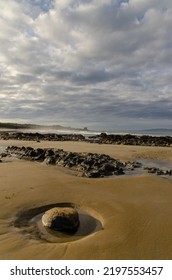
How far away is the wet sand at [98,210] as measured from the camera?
5.02 meters

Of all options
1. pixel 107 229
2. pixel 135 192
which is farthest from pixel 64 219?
pixel 135 192

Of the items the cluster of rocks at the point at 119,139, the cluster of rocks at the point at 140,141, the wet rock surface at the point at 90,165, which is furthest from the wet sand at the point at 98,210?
the cluster of rocks at the point at 119,139

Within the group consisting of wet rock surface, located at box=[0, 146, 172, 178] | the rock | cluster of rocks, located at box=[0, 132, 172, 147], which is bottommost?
the rock

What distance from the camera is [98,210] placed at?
690cm

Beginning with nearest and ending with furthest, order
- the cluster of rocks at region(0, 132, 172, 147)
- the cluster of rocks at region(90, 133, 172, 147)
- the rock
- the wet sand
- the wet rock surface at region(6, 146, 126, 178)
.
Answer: the wet sand < the rock < the wet rock surface at region(6, 146, 126, 178) < the cluster of rocks at region(90, 133, 172, 147) < the cluster of rocks at region(0, 132, 172, 147)

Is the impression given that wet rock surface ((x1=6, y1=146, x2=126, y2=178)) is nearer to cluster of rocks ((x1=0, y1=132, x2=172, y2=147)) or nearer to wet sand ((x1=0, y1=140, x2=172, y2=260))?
wet sand ((x1=0, y1=140, x2=172, y2=260))

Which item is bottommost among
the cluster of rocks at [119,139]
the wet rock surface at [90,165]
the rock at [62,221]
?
the rock at [62,221]

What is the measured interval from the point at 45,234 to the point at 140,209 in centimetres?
224

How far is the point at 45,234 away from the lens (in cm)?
574

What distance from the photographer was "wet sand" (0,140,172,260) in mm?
5016

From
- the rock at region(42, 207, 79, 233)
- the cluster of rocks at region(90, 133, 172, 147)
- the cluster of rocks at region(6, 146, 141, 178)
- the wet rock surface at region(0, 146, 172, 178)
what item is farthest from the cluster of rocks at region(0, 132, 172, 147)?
the rock at region(42, 207, 79, 233)

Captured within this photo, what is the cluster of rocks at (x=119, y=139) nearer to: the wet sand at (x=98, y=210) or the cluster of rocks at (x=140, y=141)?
the cluster of rocks at (x=140, y=141)

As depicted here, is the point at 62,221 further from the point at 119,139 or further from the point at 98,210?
the point at 119,139
